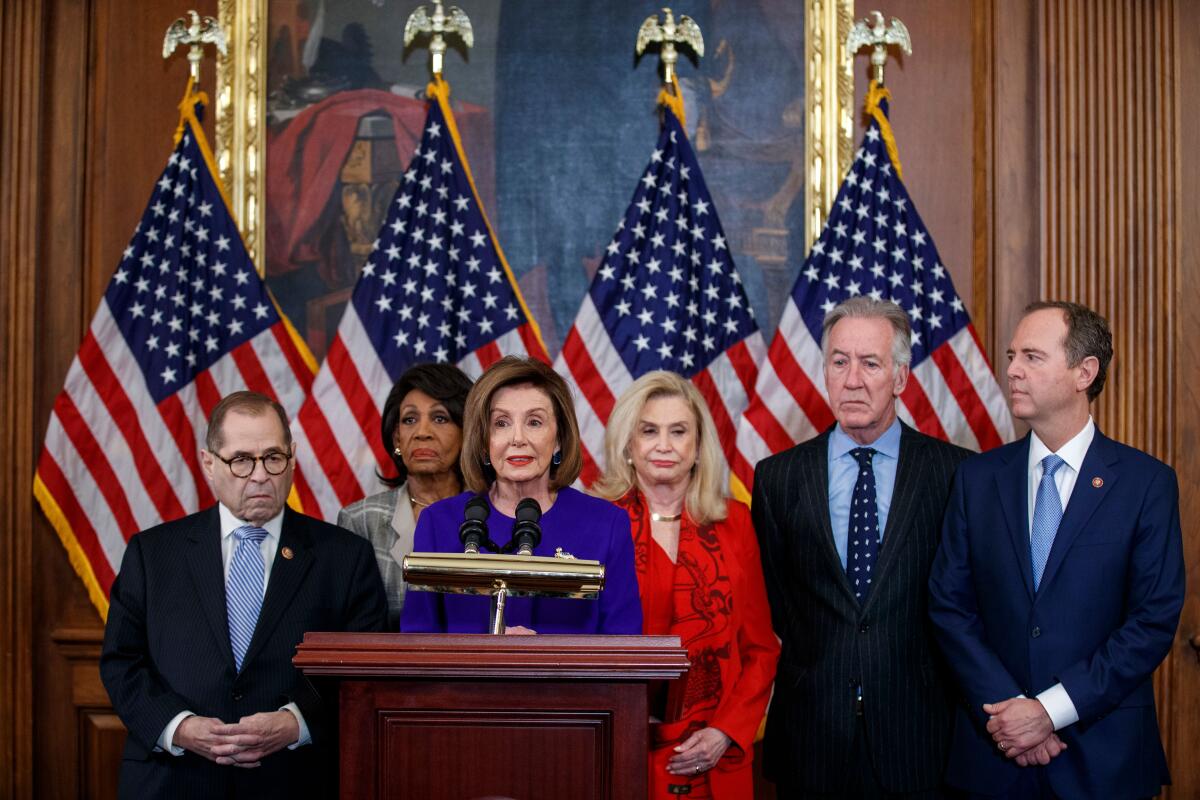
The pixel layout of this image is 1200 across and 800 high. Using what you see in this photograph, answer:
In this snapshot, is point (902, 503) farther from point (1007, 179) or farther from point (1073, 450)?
point (1007, 179)

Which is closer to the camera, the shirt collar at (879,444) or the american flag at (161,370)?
the shirt collar at (879,444)

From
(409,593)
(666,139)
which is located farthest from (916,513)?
(666,139)

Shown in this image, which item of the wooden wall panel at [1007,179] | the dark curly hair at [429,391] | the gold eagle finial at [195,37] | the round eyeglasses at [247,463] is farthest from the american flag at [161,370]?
the wooden wall panel at [1007,179]

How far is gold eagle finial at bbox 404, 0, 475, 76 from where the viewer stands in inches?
198

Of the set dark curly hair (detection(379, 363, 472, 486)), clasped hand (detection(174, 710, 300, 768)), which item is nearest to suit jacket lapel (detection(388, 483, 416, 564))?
dark curly hair (detection(379, 363, 472, 486))

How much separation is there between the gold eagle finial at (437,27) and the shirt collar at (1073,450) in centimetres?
285

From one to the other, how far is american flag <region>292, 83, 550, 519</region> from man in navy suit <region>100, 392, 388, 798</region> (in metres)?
1.28

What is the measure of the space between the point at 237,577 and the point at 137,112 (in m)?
2.64

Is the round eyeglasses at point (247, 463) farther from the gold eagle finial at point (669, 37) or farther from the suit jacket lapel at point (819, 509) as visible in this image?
the gold eagle finial at point (669, 37)

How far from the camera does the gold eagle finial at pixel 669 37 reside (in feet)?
16.5

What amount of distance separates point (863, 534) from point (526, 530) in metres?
1.33

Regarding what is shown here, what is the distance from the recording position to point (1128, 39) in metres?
4.89

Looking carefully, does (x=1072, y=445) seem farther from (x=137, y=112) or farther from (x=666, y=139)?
(x=137, y=112)

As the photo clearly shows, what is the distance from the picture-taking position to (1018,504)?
329 cm
